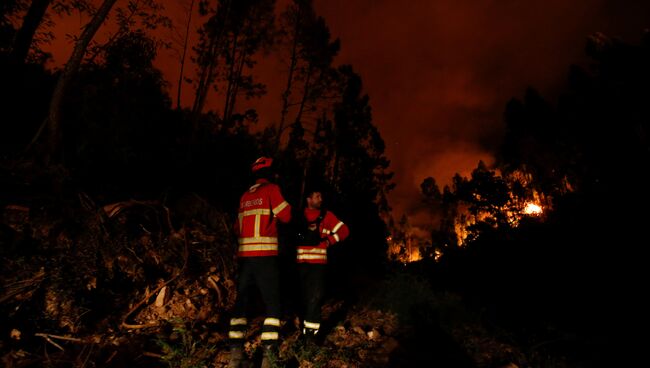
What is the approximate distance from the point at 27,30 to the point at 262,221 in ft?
27.6

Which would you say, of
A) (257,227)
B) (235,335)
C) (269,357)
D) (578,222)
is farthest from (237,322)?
(578,222)

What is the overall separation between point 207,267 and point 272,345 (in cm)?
231

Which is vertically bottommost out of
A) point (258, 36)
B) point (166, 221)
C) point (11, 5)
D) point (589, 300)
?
point (589, 300)

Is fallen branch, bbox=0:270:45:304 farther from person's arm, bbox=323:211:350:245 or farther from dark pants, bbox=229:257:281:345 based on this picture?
person's arm, bbox=323:211:350:245

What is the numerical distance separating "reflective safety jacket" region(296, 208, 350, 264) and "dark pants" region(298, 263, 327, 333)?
0.10 metres

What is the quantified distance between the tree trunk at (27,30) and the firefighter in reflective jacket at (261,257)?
792 cm

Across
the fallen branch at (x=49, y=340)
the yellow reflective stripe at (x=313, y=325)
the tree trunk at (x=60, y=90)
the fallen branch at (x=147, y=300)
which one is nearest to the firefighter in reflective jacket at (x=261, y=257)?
the yellow reflective stripe at (x=313, y=325)

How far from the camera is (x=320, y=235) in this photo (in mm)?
5047

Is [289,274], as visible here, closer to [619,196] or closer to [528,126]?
[619,196]

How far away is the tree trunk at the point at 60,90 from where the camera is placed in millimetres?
6168

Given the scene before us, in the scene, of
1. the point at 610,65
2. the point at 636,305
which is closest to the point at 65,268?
the point at 636,305

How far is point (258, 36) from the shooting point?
57.6 ft

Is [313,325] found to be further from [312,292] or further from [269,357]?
[269,357]

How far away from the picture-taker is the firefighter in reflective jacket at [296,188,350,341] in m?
4.67
